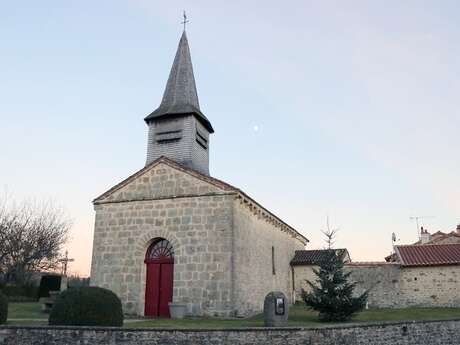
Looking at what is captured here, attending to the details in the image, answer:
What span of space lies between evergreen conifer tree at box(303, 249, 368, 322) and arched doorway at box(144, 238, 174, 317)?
556 cm

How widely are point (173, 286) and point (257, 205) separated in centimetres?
502

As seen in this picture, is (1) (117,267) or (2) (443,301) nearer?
(1) (117,267)

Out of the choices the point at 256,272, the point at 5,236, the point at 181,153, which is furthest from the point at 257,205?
the point at 5,236

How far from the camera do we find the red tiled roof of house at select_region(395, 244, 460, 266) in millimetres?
21031

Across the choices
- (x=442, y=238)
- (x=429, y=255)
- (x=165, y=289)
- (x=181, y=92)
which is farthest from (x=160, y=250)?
(x=442, y=238)

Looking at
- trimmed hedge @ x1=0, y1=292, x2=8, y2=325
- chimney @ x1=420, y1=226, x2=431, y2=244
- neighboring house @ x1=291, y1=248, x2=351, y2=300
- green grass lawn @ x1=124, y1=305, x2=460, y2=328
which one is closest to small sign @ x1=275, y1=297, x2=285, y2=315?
green grass lawn @ x1=124, y1=305, x2=460, y2=328

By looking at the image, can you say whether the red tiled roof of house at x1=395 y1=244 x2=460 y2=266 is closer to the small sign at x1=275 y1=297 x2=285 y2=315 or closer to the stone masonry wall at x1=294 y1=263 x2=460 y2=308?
the stone masonry wall at x1=294 y1=263 x2=460 y2=308

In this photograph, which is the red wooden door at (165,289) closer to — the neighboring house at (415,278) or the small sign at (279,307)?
the small sign at (279,307)

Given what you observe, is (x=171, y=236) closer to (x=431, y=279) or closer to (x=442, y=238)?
(x=431, y=279)

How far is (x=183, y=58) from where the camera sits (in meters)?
24.3

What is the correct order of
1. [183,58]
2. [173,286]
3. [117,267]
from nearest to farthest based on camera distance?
[173,286] < [117,267] < [183,58]

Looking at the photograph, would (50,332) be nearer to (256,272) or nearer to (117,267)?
(117,267)

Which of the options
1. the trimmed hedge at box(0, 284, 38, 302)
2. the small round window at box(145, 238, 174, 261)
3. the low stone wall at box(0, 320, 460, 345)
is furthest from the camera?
the trimmed hedge at box(0, 284, 38, 302)

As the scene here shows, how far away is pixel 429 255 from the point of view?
22078 mm
